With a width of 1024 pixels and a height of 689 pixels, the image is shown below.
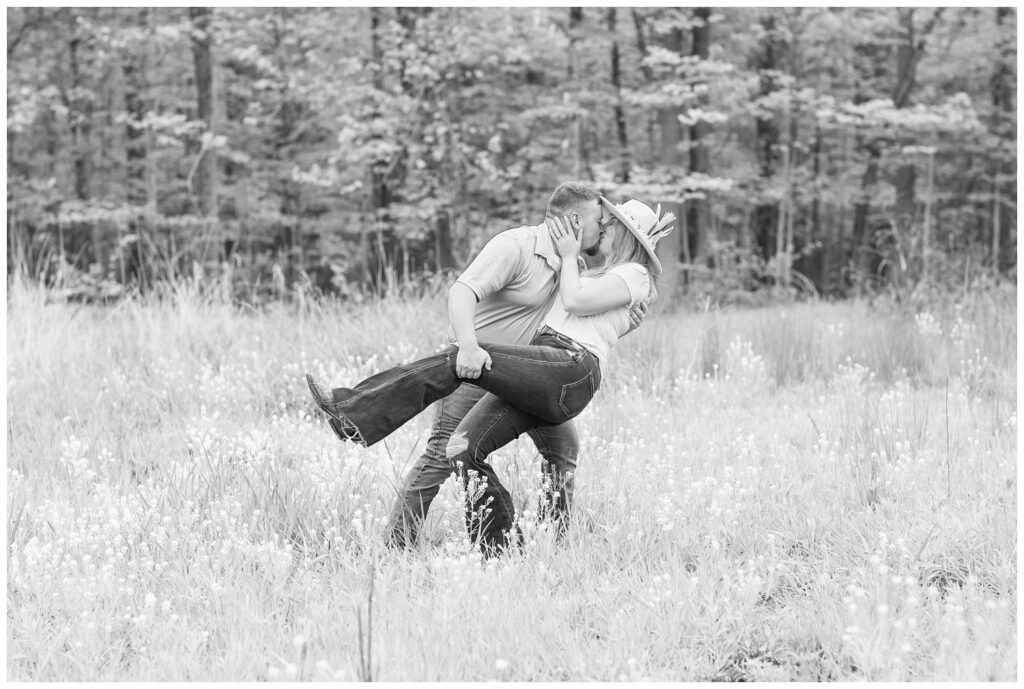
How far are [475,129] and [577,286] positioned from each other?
11.3 m

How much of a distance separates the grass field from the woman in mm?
425

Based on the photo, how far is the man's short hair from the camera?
148 inches

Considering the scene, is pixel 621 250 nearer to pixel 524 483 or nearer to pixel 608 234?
pixel 608 234

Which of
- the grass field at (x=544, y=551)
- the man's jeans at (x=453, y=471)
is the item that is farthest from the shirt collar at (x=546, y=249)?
the grass field at (x=544, y=551)

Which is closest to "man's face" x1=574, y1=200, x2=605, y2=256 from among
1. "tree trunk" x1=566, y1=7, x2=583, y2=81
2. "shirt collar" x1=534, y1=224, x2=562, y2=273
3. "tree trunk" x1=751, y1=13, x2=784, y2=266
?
"shirt collar" x1=534, y1=224, x2=562, y2=273

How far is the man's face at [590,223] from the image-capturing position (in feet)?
12.4

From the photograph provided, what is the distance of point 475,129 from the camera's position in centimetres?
1446

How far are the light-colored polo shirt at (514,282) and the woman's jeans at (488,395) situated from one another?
18 cm

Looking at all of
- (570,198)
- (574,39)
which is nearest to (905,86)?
(574,39)

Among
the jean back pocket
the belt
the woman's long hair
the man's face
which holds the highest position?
the man's face

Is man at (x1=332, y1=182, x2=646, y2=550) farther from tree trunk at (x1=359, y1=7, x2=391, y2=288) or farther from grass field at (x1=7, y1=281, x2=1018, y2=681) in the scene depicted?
tree trunk at (x1=359, y1=7, x2=391, y2=288)

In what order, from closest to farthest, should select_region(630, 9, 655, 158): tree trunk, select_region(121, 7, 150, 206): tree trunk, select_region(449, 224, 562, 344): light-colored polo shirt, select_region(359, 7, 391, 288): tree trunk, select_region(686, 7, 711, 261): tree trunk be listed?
1. select_region(449, 224, 562, 344): light-colored polo shirt
2. select_region(686, 7, 711, 261): tree trunk
3. select_region(359, 7, 391, 288): tree trunk
4. select_region(630, 9, 655, 158): tree trunk
5. select_region(121, 7, 150, 206): tree trunk

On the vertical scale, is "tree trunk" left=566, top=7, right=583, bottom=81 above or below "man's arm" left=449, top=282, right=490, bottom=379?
above

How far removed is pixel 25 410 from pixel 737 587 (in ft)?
17.1
